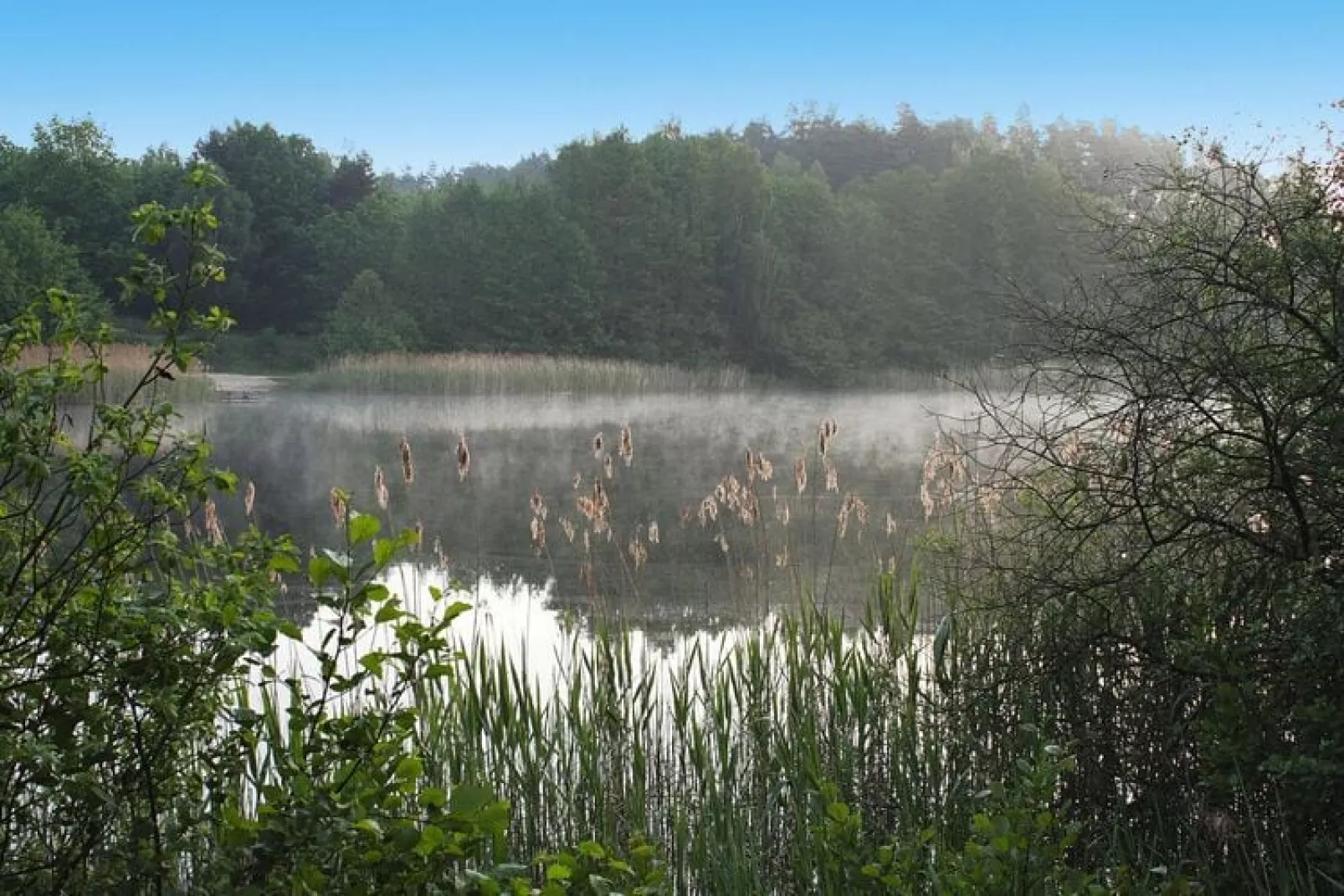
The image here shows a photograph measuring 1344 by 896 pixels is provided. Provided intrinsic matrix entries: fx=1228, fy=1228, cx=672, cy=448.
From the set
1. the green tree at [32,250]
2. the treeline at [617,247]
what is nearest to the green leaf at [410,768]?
the green tree at [32,250]

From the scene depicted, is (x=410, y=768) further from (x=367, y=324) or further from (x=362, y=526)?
(x=367, y=324)

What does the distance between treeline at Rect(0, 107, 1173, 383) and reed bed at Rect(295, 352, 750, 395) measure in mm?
10557

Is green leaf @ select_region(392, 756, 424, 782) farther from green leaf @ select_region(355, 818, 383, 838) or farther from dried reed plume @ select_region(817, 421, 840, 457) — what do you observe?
dried reed plume @ select_region(817, 421, 840, 457)

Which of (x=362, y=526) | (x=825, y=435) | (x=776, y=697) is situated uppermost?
(x=362, y=526)

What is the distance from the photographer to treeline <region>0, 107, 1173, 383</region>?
4419 centimetres

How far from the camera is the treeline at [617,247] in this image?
145 ft

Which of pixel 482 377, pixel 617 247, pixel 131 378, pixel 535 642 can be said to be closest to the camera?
pixel 535 642

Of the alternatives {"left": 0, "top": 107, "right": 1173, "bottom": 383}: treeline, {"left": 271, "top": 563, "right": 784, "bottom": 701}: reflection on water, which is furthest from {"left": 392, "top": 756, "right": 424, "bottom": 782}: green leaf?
{"left": 0, "top": 107, "right": 1173, "bottom": 383}: treeline

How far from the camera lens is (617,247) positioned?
4684cm

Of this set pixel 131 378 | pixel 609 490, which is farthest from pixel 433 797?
pixel 131 378

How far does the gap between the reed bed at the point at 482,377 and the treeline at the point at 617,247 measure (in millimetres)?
10557

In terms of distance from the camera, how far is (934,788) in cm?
427

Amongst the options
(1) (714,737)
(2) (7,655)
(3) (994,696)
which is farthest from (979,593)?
(2) (7,655)

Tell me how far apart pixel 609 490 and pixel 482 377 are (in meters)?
14.8
